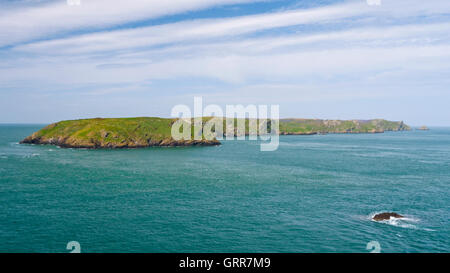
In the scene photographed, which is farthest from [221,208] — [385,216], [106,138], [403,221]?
[106,138]

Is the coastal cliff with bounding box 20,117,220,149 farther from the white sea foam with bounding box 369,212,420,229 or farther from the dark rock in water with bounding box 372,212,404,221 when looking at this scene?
the white sea foam with bounding box 369,212,420,229

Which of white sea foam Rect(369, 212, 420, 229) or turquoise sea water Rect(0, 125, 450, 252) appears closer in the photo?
turquoise sea water Rect(0, 125, 450, 252)

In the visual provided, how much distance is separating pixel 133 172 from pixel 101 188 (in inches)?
918

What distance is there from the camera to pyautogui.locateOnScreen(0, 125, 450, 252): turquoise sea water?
44781 millimetres

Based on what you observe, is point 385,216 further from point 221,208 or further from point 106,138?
point 106,138

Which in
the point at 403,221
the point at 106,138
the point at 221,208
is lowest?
the point at 403,221

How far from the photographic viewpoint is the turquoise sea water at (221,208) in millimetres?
44781

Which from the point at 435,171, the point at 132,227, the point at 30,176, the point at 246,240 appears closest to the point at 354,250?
the point at 246,240

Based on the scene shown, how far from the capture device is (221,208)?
61.0 m

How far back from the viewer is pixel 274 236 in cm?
4684

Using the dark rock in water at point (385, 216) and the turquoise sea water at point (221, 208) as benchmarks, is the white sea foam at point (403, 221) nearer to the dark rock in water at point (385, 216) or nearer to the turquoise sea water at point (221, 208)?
the turquoise sea water at point (221, 208)

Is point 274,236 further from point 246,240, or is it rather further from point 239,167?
point 239,167

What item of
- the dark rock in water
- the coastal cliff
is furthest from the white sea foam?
the coastal cliff

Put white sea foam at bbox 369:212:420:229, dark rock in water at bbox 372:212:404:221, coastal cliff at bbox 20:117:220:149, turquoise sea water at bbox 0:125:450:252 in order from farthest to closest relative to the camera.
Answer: coastal cliff at bbox 20:117:220:149, dark rock in water at bbox 372:212:404:221, white sea foam at bbox 369:212:420:229, turquoise sea water at bbox 0:125:450:252
